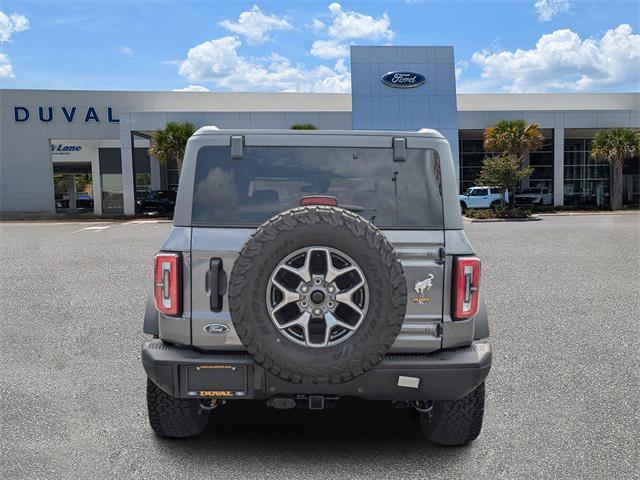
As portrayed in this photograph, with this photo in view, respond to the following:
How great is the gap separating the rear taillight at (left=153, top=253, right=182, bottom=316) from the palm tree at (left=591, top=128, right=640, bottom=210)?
1444 inches

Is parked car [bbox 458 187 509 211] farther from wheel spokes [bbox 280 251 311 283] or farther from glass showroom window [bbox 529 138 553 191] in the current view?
wheel spokes [bbox 280 251 311 283]

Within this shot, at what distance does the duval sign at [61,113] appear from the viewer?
3722 cm

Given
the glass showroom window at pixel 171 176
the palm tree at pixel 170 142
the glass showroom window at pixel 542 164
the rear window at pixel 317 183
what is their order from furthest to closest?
the glass showroom window at pixel 171 176 → the glass showroom window at pixel 542 164 → the palm tree at pixel 170 142 → the rear window at pixel 317 183

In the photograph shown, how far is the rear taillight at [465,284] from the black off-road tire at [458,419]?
62cm

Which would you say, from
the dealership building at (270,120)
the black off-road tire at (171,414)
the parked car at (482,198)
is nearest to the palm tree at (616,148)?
the dealership building at (270,120)

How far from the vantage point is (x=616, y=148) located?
3450 cm

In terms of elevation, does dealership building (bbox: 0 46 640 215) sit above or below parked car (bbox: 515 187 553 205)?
above

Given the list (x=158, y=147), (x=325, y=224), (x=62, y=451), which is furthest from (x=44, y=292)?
(x=158, y=147)

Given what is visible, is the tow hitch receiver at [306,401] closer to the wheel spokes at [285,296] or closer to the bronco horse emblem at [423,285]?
the wheel spokes at [285,296]

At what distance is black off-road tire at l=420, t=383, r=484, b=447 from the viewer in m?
3.65

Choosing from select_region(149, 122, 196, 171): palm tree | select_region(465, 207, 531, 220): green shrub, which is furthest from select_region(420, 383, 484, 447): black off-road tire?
select_region(149, 122, 196, 171): palm tree

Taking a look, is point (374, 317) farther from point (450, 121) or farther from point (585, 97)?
point (585, 97)

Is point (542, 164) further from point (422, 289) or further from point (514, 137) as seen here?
point (422, 289)

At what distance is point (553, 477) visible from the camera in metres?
3.36
